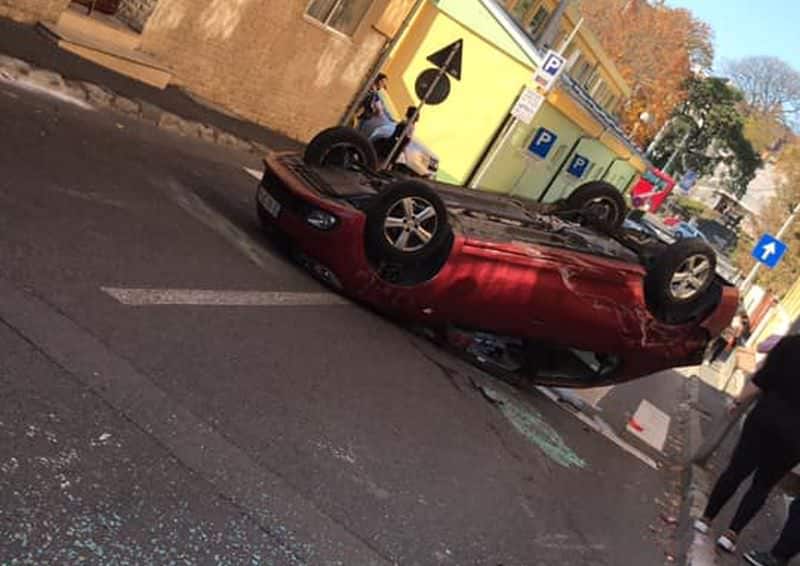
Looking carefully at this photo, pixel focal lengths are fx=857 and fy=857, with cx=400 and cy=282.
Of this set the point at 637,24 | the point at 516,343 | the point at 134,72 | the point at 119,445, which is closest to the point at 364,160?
the point at 516,343

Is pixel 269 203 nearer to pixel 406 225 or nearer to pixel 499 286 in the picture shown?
pixel 406 225

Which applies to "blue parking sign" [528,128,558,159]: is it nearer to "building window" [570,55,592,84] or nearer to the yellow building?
the yellow building

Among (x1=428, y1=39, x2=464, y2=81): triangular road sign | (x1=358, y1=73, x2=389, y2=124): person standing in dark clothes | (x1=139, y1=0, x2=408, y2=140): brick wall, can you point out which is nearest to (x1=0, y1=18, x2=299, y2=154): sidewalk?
(x1=139, y1=0, x2=408, y2=140): brick wall

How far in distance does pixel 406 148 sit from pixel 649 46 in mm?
49476

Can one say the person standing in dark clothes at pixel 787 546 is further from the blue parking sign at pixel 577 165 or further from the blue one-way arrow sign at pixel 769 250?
the blue parking sign at pixel 577 165

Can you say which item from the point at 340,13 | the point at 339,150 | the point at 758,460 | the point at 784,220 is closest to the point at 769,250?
the point at 340,13

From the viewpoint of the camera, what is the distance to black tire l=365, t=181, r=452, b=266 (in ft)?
22.2

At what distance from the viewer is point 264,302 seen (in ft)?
20.1

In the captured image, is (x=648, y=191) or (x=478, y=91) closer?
(x=478, y=91)

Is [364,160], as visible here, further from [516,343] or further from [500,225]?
[516,343]

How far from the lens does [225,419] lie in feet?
13.7

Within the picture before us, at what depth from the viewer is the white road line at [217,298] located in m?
4.99

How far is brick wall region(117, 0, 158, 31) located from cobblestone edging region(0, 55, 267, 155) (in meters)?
1.65

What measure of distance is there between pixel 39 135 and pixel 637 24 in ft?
188
